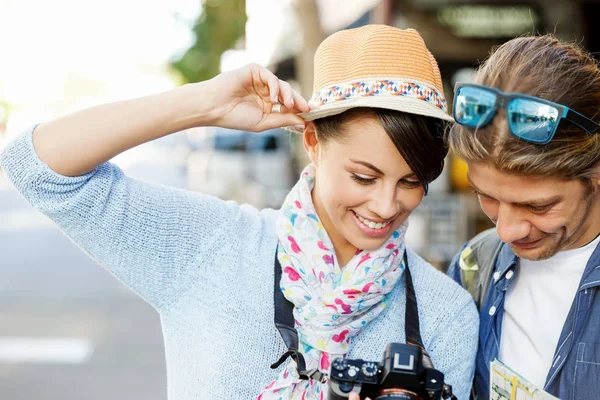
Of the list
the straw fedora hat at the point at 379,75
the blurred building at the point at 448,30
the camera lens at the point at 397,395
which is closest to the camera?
the camera lens at the point at 397,395

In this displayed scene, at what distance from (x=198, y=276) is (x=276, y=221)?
13.3 inches

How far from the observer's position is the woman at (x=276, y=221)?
1.96 metres

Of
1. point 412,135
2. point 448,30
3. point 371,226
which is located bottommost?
point 371,226

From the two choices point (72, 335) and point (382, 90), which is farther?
point (72, 335)

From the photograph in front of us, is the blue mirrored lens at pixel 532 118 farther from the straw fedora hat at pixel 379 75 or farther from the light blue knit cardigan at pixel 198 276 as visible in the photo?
the light blue knit cardigan at pixel 198 276

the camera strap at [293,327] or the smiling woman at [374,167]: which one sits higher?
the smiling woman at [374,167]

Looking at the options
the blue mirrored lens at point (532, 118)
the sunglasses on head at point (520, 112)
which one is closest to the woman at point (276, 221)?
the sunglasses on head at point (520, 112)

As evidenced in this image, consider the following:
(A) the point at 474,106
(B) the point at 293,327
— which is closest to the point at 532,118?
(A) the point at 474,106

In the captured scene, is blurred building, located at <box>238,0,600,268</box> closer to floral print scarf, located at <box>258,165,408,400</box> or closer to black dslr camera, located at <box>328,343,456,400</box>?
floral print scarf, located at <box>258,165,408,400</box>

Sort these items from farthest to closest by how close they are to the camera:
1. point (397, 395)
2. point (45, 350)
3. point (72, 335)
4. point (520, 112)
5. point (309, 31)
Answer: point (72, 335) → point (45, 350) → point (309, 31) → point (520, 112) → point (397, 395)

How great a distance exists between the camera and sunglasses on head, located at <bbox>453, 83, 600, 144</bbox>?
1.96m

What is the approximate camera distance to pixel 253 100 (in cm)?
224

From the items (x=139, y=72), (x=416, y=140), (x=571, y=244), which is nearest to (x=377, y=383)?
(x=416, y=140)

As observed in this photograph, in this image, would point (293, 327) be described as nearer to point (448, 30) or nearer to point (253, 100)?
point (253, 100)
